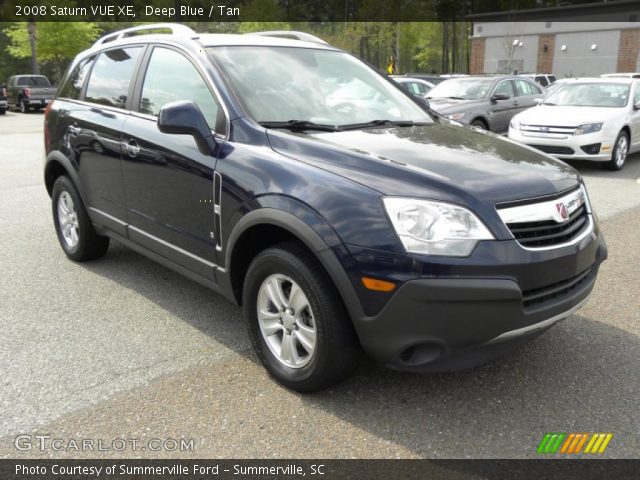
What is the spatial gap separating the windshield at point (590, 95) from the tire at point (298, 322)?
9.46 metres

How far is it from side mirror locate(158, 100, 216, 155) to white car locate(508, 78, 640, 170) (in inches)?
322

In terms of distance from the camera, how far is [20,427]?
2865mm

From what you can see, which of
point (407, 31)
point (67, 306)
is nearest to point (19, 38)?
point (407, 31)

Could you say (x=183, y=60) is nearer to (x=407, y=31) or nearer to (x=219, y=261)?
(x=219, y=261)

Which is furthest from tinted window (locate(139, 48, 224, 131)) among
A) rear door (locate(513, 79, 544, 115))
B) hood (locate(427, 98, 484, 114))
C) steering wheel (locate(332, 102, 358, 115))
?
rear door (locate(513, 79, 544, 115))

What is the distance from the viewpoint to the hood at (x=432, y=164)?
109 inches

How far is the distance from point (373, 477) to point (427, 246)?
3.27ft

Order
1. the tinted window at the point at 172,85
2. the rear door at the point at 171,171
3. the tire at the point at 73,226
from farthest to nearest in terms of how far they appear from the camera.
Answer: the tire at the point at 73,226, the tinted window at the point at 172,85, the rear door at the point at 171,171

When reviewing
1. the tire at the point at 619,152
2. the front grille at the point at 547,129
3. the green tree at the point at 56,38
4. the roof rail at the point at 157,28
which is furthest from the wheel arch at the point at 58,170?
the green tree at the point at 56,38

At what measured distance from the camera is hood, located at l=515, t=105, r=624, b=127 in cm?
1006

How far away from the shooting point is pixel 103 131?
14.7 ft

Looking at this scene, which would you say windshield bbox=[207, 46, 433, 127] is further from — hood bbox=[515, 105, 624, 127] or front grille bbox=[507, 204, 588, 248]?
hood bbox=[515, 105, 624, 127]

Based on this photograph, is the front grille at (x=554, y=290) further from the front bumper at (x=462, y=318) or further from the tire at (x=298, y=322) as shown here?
the tire at (x=298, y=322)

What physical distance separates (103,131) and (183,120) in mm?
1473
